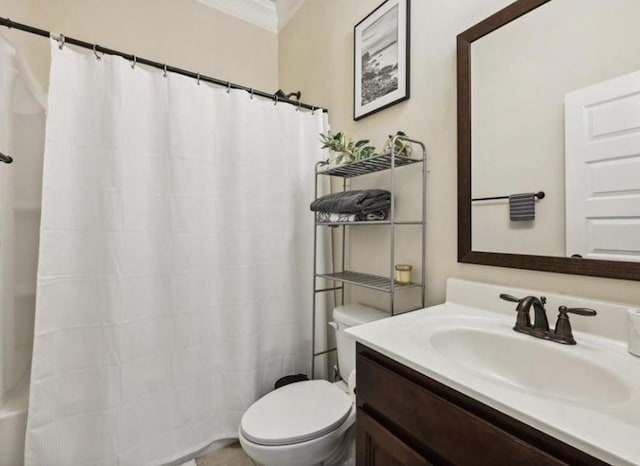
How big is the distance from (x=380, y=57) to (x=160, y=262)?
1.42 m

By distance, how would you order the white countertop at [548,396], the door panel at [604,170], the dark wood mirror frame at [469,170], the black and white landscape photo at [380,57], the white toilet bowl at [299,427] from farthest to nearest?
the black and white landscape photo at [380,57]
the white toilet bowl at [299,427]
the dark wood mirror frame at [469,170]
the door panel at [604,170]
the white countertop at [548,396]

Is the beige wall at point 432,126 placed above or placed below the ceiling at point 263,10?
below

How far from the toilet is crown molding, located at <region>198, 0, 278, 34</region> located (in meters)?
2.24

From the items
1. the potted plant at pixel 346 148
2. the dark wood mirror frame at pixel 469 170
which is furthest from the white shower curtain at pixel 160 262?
the dark wood mirror frame at pixel 469 170

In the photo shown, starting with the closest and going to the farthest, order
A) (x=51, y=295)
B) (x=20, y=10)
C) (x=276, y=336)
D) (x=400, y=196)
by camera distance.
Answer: (x=51, y=295), (x=400, y=196), (x=20, y=10), (x=276, y=336)

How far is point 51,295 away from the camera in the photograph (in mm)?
1126

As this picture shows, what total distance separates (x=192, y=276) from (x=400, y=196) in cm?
105

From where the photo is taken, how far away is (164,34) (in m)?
1.92

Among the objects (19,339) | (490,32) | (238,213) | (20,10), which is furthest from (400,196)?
(20,10)

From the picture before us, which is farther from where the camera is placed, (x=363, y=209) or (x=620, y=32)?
(x=363, y=209)

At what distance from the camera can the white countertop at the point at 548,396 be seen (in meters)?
0.43

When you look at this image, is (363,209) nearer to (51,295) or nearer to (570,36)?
(570,36)

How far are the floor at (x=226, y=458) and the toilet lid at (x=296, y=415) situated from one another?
426 mm

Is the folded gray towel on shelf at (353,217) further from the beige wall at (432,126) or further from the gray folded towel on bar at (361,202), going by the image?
the beige wall at (432,126)
